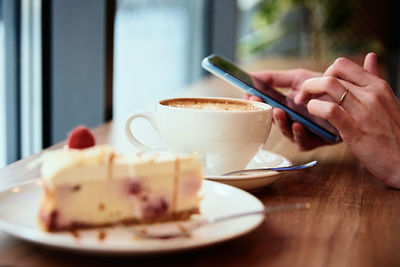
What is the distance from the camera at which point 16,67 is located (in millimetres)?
1600

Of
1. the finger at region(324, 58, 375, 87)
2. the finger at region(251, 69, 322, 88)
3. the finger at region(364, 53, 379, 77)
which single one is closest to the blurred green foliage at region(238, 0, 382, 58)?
the finger at region(251, 69, 322, 88)

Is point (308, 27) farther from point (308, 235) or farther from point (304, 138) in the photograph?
point (308, 235)

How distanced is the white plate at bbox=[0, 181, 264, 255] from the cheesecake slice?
0.02 meters

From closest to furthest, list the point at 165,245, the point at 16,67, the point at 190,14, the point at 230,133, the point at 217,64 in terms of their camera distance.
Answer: the point at 165,245 → the point at 230,133 → the point at 217,64 → the point at 16,67 → the point at 190,14

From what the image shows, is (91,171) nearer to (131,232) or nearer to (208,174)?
(131,232)

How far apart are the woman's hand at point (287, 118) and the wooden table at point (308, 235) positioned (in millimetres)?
83

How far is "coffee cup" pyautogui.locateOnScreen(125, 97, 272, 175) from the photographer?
83 centimetres

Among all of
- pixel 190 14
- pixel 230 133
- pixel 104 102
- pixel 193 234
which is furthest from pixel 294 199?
pixel 190 14

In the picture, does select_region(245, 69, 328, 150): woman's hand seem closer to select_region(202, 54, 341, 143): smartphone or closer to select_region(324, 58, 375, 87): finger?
select_region(202, 54, 341, 143): smartphone

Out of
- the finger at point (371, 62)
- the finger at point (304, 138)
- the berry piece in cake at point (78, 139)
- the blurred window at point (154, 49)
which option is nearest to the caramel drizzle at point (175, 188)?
the berry piece in cake at point (78, 139)

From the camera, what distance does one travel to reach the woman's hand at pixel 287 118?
108cm

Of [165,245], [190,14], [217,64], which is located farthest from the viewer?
[190,14]

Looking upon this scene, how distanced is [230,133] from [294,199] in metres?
0.13

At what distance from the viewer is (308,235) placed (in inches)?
27.1
